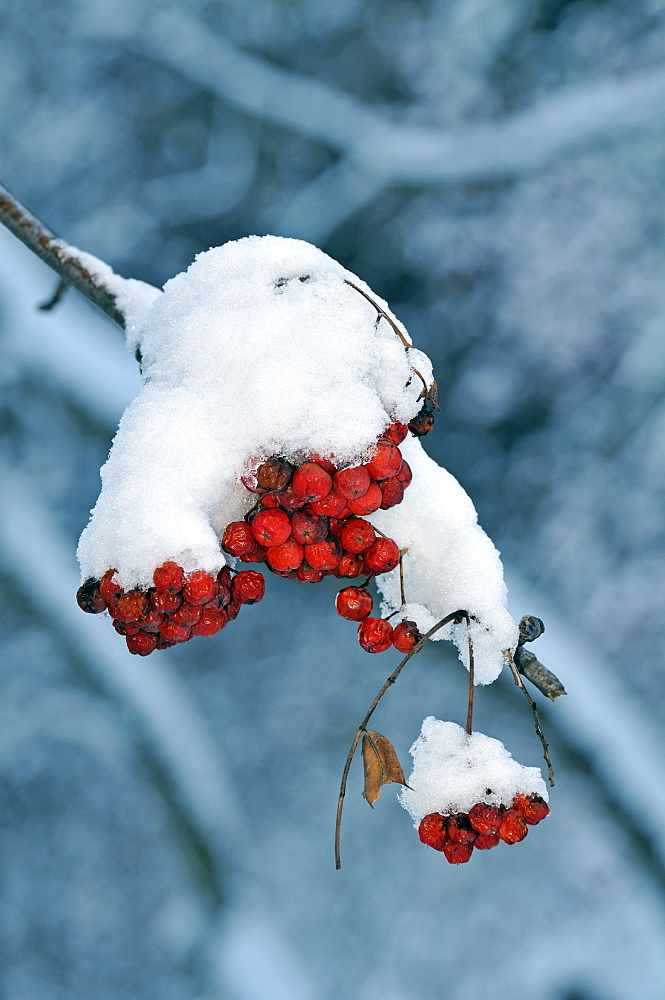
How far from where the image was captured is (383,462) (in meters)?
0.79

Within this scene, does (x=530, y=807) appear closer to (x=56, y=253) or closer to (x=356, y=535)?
(x=356, y=535)

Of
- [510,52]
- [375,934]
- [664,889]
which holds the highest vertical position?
[510,52]

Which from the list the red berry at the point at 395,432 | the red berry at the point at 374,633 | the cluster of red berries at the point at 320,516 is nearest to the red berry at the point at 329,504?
the cluster of red berries at the point at 320,516

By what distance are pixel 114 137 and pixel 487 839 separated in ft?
6.33

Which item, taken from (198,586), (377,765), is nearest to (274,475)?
(198,586)

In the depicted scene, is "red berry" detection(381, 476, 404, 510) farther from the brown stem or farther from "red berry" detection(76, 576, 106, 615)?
the brown stem

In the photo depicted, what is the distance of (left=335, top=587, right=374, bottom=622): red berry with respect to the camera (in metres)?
0.92

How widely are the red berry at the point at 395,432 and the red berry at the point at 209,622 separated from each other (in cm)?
30

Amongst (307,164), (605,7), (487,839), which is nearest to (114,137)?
(307,164)

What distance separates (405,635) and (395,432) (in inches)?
11.4

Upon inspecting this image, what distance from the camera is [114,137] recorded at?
6.16ft

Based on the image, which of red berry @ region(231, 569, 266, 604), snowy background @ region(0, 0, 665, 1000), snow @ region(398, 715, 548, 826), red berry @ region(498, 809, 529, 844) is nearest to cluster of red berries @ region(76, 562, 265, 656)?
red berry @ region(231, 569, 266, 604)

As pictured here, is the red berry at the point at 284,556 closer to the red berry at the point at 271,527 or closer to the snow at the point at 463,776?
the red berry at the point at 271,527

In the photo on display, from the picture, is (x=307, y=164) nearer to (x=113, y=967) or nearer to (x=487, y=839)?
(x=487, y=839)
